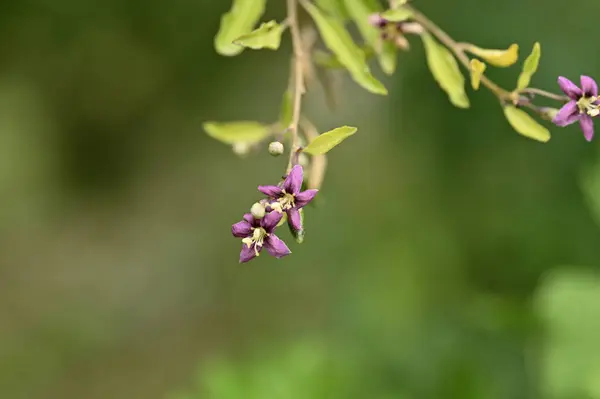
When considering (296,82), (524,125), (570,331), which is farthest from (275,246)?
(570,331)

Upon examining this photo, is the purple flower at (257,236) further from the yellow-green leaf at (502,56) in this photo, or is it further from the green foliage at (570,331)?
the green foliage at (570,331)

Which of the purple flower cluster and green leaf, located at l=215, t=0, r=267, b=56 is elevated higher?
green leaf, located at l=215, t=0, r=267, b=56

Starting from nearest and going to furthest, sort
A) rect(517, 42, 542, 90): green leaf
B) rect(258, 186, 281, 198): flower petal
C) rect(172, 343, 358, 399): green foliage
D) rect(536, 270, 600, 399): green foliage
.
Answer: rect(258, 186, 281, 198): flower petal → rect(517, 42, 542, 90): green leaf → rect(536, 270, 600, 399): green foliage → rect(172, 343, 358, 399): green foliage

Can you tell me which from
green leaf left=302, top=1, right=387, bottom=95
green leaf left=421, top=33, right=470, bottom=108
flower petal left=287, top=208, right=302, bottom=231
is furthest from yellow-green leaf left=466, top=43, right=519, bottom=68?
flower petal left=287, top=208, right=302, bottom=231

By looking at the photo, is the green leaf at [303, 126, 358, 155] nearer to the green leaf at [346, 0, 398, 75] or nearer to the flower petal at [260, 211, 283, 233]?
the flower petal at [260, 211, 283, 233]

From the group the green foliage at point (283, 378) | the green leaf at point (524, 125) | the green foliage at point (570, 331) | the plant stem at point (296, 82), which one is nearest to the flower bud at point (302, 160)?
the plant stem at point (296, 82)

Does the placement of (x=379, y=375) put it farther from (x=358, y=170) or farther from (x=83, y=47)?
(x=83, y=47)

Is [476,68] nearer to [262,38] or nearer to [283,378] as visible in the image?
[262,38]
